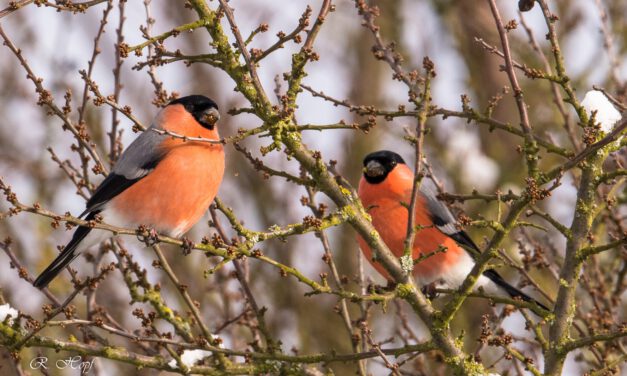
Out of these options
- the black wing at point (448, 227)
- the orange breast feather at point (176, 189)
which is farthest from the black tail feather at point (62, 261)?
the black wing at point (448, 227)

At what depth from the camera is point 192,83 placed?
949 cm

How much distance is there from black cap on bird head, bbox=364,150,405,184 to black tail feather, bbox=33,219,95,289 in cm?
177

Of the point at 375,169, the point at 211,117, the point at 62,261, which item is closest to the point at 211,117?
the point at 211,117

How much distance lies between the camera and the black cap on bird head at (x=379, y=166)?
5246mm

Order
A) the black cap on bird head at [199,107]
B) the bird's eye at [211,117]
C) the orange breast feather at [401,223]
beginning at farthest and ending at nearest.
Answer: the orange breast feather at [401,223], the black cap on bird head at [199,107], the bird's eye at [211,117]

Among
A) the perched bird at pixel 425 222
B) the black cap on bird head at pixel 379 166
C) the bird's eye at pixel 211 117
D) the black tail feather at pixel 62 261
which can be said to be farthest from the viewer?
the black cap on bird head at pixel 379 166

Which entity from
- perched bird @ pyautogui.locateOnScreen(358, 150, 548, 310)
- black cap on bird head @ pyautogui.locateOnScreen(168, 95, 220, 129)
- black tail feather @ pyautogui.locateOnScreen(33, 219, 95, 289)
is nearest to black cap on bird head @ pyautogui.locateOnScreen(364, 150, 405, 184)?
perched bird @ pyautogui.locateOnScreen(358, 150, 548, 310)

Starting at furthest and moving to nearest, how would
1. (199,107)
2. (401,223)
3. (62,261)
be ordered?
(401,223), (199,107), (62,261)

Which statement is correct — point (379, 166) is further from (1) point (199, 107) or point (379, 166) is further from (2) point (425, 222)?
(1) point (199, 107)

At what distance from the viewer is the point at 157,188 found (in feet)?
14.0

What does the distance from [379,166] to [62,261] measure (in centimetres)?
201

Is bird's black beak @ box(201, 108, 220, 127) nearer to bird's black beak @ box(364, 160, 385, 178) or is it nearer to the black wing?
bird's black beak @ box(364, 160, 385, 178)

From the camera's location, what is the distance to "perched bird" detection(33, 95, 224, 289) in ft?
13.6

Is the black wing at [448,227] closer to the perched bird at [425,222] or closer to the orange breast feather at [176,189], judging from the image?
the perched bird at [425,222]
